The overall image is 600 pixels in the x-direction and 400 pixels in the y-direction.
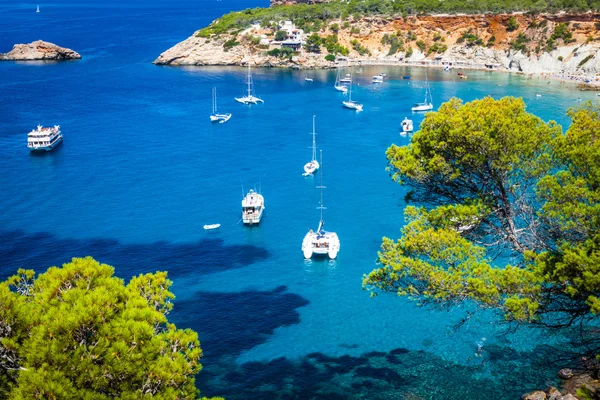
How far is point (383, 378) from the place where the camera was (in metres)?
34.8

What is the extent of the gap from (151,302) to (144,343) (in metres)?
4.56

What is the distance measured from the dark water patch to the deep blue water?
108 millimetres

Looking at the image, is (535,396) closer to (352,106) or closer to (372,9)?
(352,106)

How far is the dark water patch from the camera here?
33.2m

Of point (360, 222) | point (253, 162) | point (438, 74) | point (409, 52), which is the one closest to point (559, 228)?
point (360, 222)

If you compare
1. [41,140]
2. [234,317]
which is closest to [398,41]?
[41,140]

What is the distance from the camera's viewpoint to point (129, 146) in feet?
272

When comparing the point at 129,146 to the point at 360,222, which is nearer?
the point at 360,222

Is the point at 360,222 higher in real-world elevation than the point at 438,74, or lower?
lower

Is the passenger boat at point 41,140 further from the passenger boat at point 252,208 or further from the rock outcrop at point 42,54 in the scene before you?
the rock outcrop at point 42,54

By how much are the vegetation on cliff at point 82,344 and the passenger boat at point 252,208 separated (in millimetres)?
39310

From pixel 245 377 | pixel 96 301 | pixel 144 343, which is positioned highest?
pixel 96 301

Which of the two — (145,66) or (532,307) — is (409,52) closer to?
(145,66)

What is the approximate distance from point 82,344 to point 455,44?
137153mm
